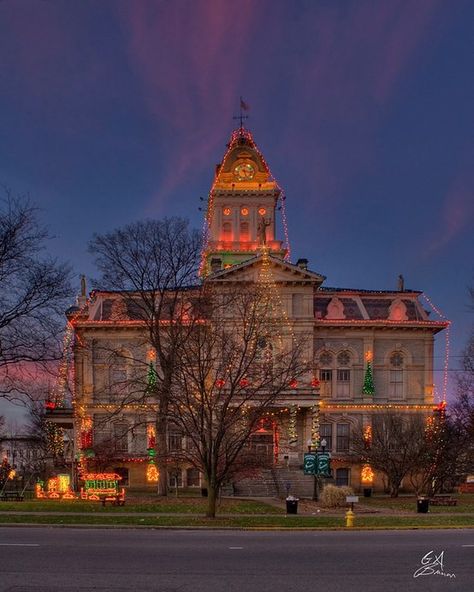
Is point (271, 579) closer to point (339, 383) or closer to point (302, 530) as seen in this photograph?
point (302, 530)

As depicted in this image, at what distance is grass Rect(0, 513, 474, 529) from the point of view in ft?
81.9

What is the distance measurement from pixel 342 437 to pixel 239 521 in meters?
36.1

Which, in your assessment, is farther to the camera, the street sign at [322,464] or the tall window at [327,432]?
the tall window at [327,432]

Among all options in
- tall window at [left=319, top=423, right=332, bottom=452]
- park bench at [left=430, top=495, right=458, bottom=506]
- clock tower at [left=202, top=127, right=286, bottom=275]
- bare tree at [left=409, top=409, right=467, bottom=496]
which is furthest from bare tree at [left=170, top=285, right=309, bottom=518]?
clock tower at [left=202, top=127, right=286, bottom=275]

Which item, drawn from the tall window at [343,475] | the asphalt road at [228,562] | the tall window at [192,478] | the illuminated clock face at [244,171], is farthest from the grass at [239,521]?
the illuminated clock face at [244,171]

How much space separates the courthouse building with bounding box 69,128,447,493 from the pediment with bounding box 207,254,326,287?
75mm

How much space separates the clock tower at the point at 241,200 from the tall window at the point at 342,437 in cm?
1987

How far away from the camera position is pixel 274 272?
198ft

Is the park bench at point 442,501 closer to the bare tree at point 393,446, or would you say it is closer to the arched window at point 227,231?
the bare tree at point 393,446

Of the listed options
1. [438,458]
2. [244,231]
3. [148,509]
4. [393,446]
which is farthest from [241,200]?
[148,509]

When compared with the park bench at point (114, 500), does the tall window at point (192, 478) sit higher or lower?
lower

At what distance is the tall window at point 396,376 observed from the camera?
62469mm

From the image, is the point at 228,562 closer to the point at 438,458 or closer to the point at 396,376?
the point at 438,458

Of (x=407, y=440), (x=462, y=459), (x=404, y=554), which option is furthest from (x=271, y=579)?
(x=462, y=459)
